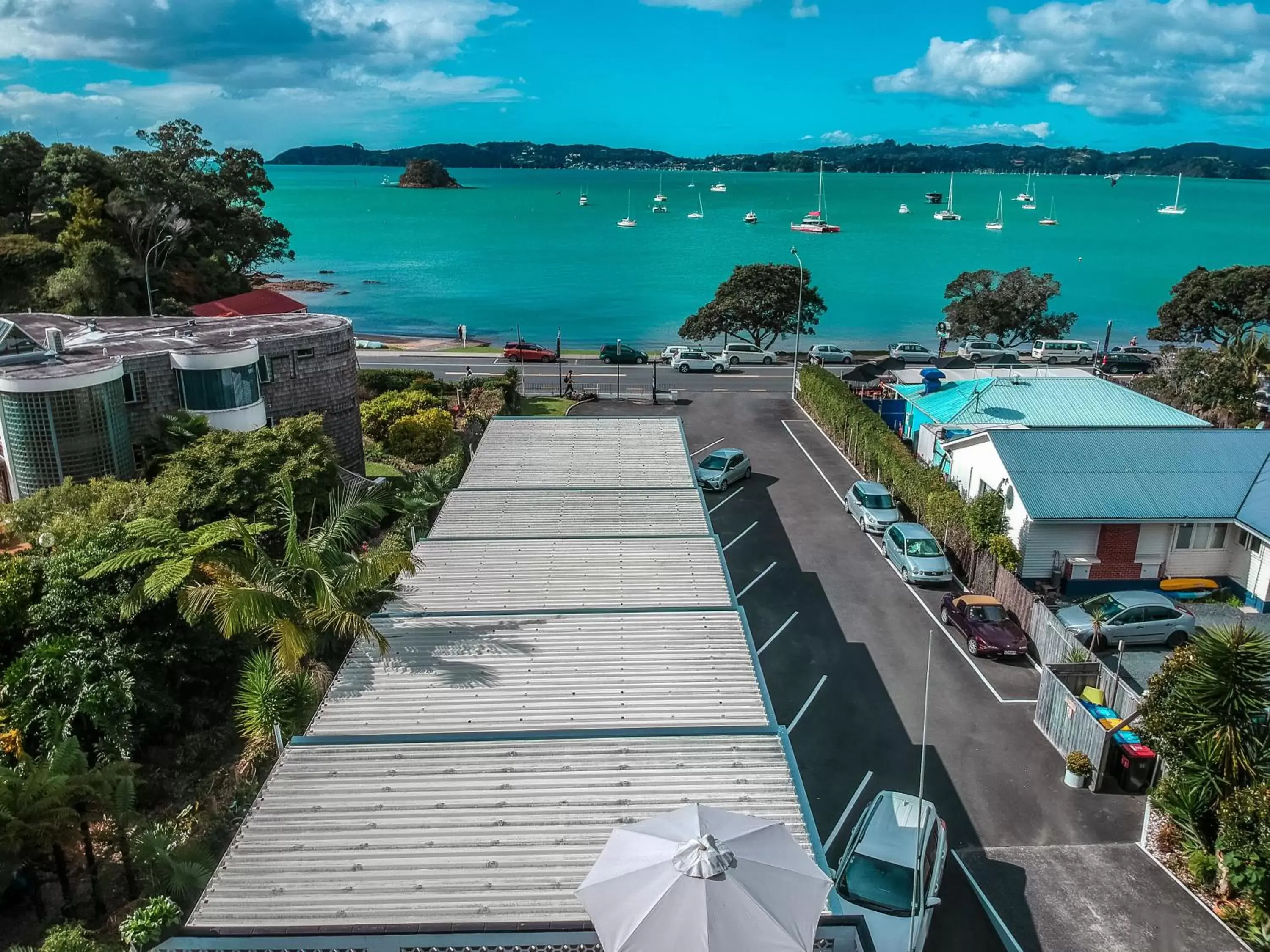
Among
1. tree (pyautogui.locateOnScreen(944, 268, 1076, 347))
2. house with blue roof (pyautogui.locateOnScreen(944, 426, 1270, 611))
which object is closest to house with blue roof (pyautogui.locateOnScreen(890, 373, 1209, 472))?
house with blue roof (pyautogui.locateOnScreen(944, 426, 1270, 611))

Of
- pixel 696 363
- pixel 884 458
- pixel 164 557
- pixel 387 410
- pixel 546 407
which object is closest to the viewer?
pixel 164 557

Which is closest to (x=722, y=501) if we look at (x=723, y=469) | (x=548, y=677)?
(x=723, y=469)

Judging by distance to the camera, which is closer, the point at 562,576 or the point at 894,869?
the point at 894,869

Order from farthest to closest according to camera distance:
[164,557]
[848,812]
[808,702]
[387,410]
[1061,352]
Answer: [1061,352] < [387,410] < [808,702] < [164,557] < [848,812]

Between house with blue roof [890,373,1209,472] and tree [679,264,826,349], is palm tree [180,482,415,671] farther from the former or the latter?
tree [679,264,826,349]

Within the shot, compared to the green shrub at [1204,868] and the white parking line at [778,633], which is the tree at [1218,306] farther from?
the green shrub at [1204,868]

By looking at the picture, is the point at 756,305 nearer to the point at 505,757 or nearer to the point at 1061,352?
the point at 1061,352

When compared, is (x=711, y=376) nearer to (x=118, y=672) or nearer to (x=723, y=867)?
(x=118, y=672)
